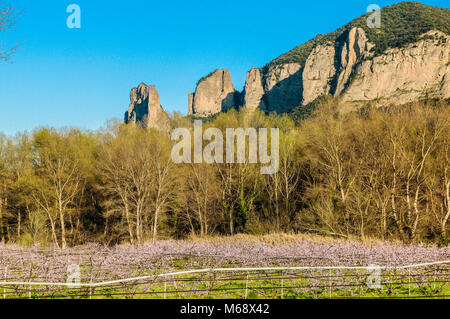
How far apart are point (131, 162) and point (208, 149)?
7.97 metres

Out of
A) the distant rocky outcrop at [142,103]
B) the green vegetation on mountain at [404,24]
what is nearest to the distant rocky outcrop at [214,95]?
the distant rocky outcrop at [142,103]

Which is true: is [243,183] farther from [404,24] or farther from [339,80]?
[404,24]

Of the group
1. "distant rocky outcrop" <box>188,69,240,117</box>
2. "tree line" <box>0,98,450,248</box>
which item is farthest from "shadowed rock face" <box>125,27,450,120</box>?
"tree line" <box>0,98,450,248</box>

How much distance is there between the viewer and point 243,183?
32.2m

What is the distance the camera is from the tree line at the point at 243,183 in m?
22.6

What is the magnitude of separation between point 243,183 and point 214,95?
12950cm

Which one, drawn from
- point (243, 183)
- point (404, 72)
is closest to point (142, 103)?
point (404, 72)

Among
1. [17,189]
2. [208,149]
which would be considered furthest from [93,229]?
[208,149]

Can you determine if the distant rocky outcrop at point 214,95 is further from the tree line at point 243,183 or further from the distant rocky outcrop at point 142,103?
the tree line at point 243,183

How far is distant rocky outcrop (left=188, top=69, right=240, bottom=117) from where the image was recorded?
155875 mm

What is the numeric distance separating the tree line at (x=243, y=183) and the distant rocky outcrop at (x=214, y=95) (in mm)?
119903

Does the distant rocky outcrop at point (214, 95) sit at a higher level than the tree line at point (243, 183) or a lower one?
higher

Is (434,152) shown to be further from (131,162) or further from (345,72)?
(345,72)

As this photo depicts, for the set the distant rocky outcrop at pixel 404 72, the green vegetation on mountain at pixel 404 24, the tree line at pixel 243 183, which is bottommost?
the tree line at pixel 243 183
